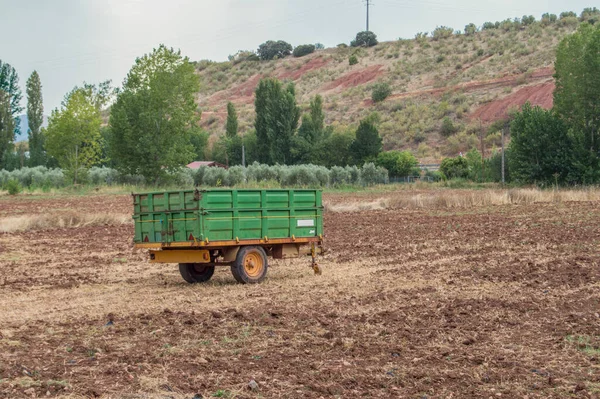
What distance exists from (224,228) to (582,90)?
1947 inches

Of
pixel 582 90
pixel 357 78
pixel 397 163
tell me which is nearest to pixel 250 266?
pixel 582 90

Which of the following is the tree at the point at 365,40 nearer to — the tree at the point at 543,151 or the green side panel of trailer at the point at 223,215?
the tree at the point at 543,151

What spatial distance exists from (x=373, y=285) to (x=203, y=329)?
17.2 ft

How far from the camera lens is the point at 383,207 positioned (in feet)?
138

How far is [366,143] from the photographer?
3172 inches

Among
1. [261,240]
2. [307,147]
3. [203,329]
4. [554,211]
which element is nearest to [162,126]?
[307,147]

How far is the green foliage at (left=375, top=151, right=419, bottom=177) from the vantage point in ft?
248

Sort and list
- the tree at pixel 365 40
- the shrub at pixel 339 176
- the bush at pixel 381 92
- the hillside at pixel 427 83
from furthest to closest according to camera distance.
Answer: the tree at pixel 365 40
the bush at pixel 381 92
the hillside at pixel 427 83
the shrub at pixel 339 176

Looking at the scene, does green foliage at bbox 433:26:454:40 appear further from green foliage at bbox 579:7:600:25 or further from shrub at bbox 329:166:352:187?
shrub at bbox 329:166:352:187

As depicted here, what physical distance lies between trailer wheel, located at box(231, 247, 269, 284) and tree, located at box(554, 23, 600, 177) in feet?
153

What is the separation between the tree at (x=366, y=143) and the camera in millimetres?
79938

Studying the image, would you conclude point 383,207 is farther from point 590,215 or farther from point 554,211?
point 590,215

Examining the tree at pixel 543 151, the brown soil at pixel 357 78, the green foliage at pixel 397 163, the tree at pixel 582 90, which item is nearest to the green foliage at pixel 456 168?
the green foliage at pixel 397 163

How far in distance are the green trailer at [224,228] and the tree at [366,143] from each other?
62.6 m
